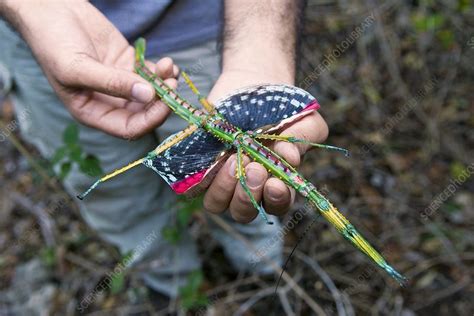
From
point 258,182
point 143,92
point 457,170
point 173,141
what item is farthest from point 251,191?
point 457,170

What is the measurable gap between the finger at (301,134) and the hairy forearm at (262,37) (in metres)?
0.26

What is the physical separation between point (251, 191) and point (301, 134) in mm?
284

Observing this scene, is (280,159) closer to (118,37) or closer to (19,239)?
(118,37)

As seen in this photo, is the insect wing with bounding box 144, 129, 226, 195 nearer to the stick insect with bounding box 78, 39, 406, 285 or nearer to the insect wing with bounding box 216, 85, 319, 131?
the stick insect with bounding box 78, 39, 406, 285

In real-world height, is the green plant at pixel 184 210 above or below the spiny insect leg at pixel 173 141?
below

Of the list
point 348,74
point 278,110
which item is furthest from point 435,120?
point 278,110

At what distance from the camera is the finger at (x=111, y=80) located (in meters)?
1.70

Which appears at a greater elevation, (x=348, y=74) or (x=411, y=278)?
(x=348, y=74)

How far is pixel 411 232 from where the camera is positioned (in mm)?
2914

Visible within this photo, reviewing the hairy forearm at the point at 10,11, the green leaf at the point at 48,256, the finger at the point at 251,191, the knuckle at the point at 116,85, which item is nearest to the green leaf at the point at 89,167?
the knuckle at the point at 116,85

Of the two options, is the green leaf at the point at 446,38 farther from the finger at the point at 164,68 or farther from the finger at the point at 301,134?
the finger at the point at 164,68

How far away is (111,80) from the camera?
171 cm

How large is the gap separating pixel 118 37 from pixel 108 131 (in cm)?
44

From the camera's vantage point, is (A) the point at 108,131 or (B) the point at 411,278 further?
(B) the point at 411,278
